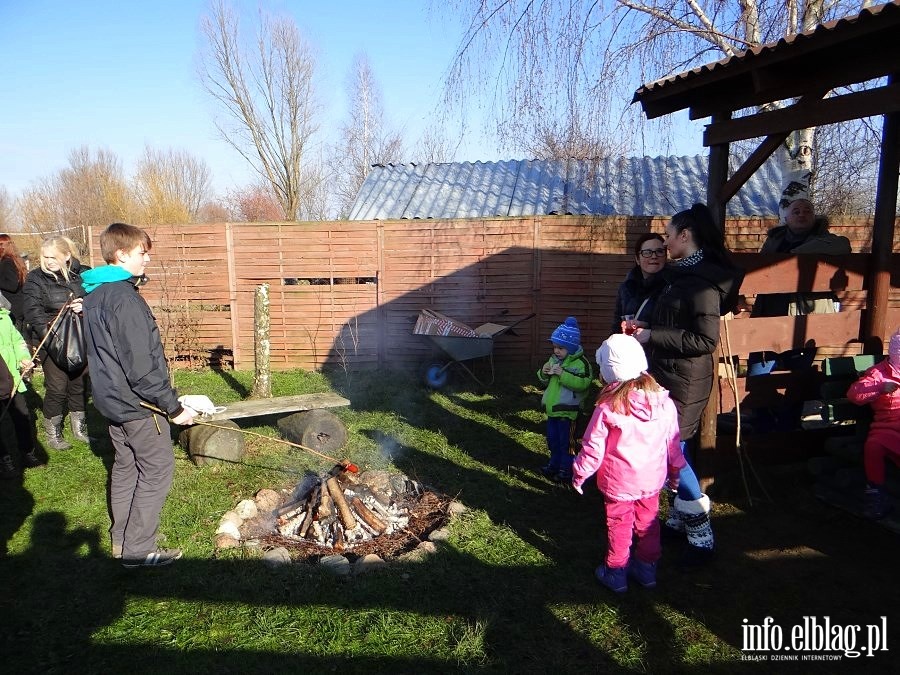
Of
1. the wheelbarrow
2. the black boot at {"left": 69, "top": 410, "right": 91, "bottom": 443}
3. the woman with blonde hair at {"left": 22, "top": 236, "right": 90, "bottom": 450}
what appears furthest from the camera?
the wheelbarrow

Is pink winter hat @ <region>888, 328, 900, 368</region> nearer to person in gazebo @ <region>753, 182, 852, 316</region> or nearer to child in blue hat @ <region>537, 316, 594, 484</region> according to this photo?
person in gazebo @ <region>753, 182, 852, 316</region>

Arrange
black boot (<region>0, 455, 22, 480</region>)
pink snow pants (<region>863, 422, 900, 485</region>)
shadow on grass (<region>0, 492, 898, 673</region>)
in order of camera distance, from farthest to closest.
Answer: black boot (<region>0, 455, 22, 480</region>), pink snow pants (<region>863, 422, 900, 485</region>), shadow on grass (<region>0, 492, 898, 673</region>)

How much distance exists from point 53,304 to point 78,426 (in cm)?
119

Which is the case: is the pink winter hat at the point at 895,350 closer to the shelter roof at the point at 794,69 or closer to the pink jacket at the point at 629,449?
the shelter roof at the point at 794,69

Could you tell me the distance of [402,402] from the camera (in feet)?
22.4

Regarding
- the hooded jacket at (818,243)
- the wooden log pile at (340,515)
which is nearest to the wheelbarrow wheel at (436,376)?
the wooden log pile at (340,515)

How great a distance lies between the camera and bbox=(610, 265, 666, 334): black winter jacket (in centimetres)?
367

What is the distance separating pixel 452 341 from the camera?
7.17 metres

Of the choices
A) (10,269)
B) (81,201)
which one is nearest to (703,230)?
(10,269)

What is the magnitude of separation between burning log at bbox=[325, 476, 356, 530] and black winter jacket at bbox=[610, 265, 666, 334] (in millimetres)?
2319

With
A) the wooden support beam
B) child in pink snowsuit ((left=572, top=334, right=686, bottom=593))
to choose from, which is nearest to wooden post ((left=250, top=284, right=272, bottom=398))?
child in pink snowsuit ((left=572, top=334, right=686, bottom=593))

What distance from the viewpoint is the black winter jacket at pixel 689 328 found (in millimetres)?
3141

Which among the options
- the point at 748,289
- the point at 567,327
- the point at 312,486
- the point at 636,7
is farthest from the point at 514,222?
the point at 312,486

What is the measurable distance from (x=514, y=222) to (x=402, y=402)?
3.16 meters
